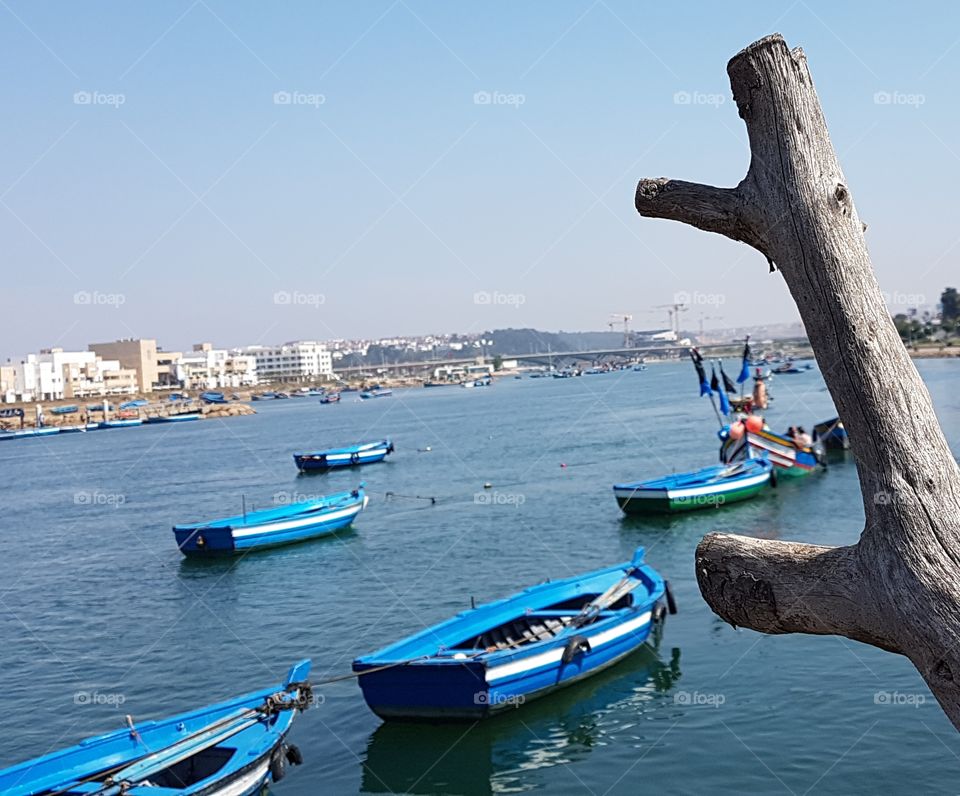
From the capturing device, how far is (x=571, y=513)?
33406 mm

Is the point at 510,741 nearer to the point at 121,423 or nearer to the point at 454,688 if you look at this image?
the point at 454,688

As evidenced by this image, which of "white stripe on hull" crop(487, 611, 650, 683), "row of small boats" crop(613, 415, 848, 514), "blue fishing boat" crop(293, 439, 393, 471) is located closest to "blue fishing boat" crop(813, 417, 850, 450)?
"row of small boats" crop(613, 415, 848, 514)

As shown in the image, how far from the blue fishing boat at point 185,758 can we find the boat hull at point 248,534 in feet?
58.7

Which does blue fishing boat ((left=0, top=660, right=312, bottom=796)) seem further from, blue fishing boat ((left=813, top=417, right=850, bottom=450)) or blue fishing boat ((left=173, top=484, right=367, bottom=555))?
blue fishing boat ((left=813, top=417, right=850, bottom=450))

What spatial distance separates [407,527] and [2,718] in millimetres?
17882

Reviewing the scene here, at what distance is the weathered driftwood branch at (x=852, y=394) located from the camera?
262cm

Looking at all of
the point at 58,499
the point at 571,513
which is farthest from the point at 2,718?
the point at 58,499

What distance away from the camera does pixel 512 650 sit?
14.6 m

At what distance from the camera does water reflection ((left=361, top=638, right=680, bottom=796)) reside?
13.0 m

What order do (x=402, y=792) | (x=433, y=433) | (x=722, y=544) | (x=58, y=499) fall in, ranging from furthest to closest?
(x=433, y=433)
(x=58, y=499)
(x=402, y=792)
(x=722, y=544)

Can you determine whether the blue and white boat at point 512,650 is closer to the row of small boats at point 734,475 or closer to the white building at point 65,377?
the row of small boats at point 734,475

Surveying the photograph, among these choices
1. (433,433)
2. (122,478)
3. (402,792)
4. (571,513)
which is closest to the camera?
(402,792)

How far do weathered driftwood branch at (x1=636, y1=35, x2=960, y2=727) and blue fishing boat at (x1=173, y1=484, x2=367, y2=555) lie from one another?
2943cm

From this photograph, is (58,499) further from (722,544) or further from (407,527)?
(722,544)
